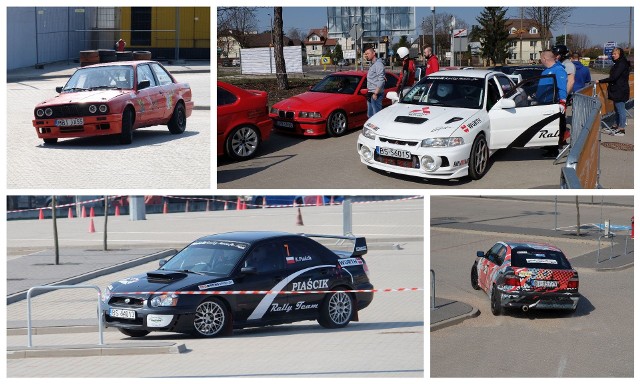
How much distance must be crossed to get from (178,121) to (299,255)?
2.12m

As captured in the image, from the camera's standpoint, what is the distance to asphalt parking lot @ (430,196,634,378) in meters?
10.5

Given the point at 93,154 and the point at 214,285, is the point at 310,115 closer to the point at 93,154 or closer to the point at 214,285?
the point at 93,154

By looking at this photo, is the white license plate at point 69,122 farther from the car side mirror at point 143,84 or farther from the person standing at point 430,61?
the person standing at point 430,61

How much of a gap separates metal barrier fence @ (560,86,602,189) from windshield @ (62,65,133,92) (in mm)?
4951

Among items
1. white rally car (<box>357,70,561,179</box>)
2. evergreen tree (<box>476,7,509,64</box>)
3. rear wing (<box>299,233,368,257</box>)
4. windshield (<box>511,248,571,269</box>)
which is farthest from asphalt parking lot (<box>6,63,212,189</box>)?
windshield (<box>511,248,571,269</box>)

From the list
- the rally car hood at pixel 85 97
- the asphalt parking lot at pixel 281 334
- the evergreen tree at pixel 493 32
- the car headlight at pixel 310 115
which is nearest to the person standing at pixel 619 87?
the evergreen tree at pixel 493 32

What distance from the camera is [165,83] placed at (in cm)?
1012

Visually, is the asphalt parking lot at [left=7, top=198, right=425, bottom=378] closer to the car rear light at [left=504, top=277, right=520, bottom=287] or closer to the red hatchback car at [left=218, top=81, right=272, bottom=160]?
the car rear light at [left=504, top=277, right=520, bottom=287]

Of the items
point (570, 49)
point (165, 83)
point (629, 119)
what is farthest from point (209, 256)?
point (629, 119)

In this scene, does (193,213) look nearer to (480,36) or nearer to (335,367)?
(480,36)

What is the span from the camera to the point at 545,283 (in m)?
12.2

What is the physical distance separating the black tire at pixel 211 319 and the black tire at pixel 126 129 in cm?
211

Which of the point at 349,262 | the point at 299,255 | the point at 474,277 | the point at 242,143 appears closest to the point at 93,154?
the point at 242,143

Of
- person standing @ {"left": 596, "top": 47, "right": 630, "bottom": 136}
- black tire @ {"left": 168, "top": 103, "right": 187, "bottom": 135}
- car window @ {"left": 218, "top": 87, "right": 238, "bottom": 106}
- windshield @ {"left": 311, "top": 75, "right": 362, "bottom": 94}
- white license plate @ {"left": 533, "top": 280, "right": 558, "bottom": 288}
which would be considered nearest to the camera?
black tire @ {"left": 168, "top": 103, "right": 187, "bottom": 135}
